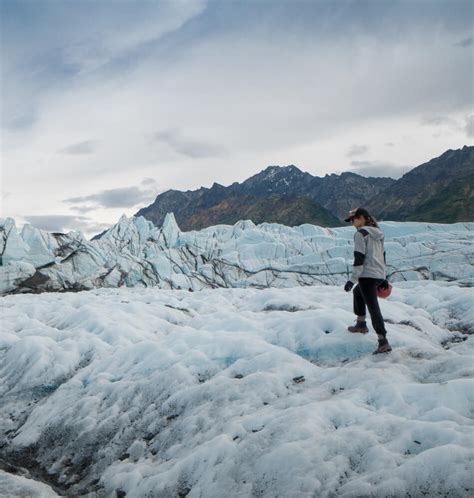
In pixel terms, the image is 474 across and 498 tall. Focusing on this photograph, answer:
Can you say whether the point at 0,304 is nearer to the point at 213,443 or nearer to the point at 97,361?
the point at 97,361

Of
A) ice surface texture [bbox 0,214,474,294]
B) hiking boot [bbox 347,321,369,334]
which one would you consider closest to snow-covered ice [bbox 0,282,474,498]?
hiking boot [bbox 347,321,369,334]

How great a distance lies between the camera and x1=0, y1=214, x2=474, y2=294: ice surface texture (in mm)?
49438

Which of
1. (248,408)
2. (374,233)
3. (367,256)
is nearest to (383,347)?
(367,256)

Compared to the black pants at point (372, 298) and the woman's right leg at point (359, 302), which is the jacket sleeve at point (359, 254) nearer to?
the black pants at point (372, 298)

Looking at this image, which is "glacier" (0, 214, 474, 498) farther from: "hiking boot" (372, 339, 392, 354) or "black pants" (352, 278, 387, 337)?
"black pants" (352, 278, 387, 337)

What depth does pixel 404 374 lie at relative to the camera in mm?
6852

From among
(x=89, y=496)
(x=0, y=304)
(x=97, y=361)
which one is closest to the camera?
(x=89, y=496)

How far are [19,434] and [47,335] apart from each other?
4.90 m

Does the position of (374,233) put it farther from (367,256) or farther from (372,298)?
(372,298)

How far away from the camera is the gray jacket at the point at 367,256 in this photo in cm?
762

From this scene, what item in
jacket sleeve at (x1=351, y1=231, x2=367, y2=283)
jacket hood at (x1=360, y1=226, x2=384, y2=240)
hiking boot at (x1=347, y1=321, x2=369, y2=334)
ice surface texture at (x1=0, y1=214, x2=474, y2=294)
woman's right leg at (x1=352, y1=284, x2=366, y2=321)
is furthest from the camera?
ice surface texture at (x1=0, y1=214, x2=474, y2=294)

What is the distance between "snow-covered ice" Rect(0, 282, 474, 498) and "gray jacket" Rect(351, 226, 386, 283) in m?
1.70

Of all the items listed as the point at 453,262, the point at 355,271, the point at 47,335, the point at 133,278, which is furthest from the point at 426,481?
the point at 453,262

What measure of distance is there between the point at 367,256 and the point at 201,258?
213 feet
